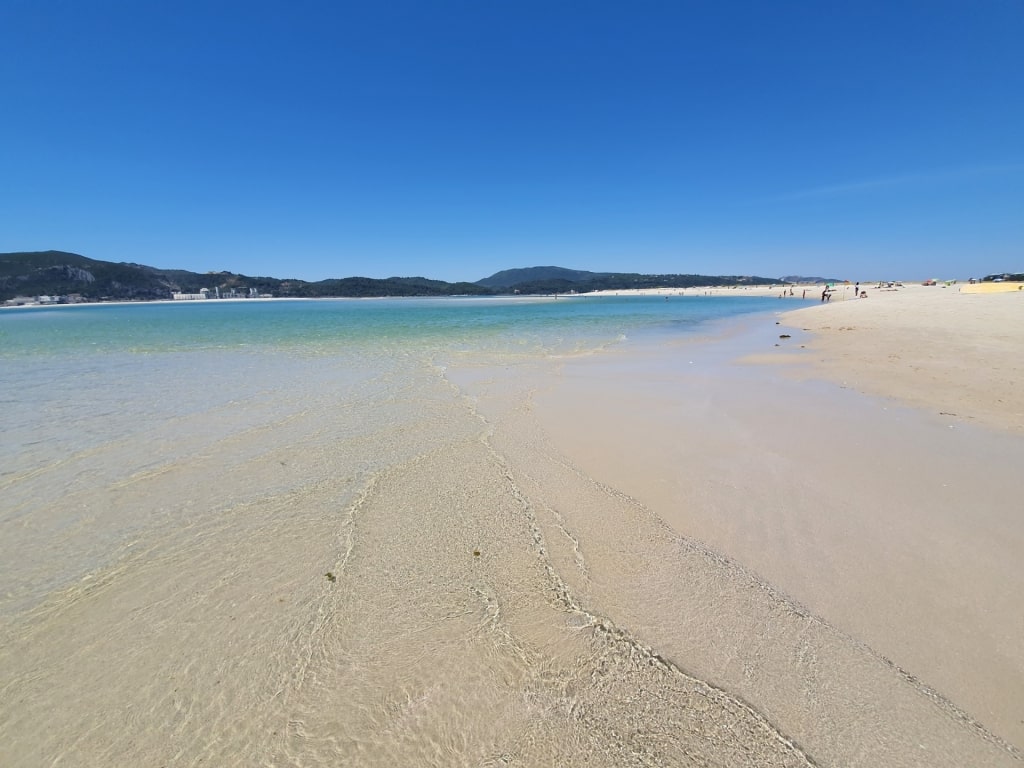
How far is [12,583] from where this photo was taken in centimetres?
344

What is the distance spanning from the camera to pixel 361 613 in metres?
3.00

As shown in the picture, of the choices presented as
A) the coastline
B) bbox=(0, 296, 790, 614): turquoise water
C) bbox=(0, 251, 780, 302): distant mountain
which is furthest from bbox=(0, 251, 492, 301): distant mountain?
the coastline

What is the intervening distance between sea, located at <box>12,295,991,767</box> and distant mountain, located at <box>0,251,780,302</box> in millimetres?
165473

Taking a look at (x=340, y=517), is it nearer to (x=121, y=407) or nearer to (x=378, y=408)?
(x=378, y=408)

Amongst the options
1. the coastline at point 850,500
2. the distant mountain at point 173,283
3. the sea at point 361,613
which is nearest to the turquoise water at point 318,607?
the sea at point 361,613

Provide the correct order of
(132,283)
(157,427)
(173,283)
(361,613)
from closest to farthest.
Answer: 1. (361,613)
2. (157,427)
3. (132,283)
4. (173,283)

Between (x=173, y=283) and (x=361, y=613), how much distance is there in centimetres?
18935

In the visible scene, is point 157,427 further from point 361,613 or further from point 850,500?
point 850,500

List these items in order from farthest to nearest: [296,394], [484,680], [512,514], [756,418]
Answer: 1. [296,394]
2. [756,418]
3. [512,514]
4. [484,680]

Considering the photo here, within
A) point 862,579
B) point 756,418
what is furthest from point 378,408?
point 862,579

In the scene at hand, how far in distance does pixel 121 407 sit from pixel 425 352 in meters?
9.63

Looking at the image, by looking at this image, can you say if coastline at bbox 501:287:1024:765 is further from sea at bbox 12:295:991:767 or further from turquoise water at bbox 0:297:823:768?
turquoise water at bbox 0:297:823:768

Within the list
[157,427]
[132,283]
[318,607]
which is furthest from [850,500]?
[132,283]

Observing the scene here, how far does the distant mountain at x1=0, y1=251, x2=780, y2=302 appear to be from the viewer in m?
121
